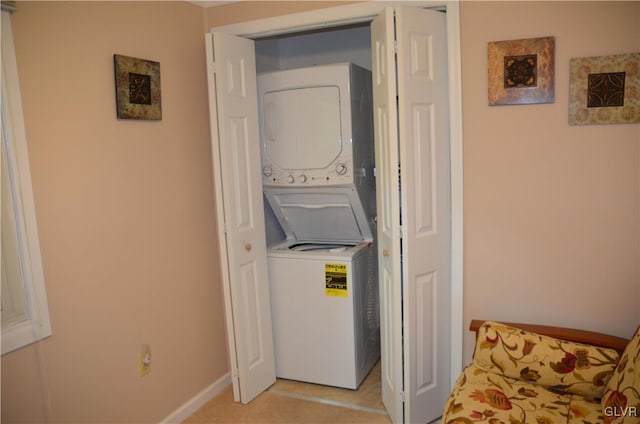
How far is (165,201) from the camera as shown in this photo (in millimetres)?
2467

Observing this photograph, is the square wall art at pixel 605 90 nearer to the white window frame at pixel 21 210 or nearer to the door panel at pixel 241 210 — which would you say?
the door panel at pixel 241 210

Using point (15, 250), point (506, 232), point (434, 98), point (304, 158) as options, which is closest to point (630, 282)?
point (506, 232)

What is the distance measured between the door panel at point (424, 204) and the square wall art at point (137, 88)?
3.87 feet

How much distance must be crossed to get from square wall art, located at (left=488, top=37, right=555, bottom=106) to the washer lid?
0.95m

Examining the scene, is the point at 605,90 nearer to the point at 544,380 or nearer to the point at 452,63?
the point at 452,63

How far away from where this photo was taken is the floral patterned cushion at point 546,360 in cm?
188

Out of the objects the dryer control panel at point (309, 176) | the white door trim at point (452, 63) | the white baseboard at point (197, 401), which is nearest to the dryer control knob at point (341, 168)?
the dryer control panel at point (309, 176)

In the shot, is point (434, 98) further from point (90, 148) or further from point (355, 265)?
point (90, 148)

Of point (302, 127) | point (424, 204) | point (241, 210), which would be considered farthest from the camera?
point (302, 127)

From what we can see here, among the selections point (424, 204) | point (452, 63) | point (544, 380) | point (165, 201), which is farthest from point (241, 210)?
point (544, 380)

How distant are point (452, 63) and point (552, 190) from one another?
735mm

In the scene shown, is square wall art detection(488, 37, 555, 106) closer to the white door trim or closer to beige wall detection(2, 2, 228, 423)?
the white door trim

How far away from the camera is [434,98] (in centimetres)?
225

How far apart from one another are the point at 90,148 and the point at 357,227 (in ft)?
5.19
